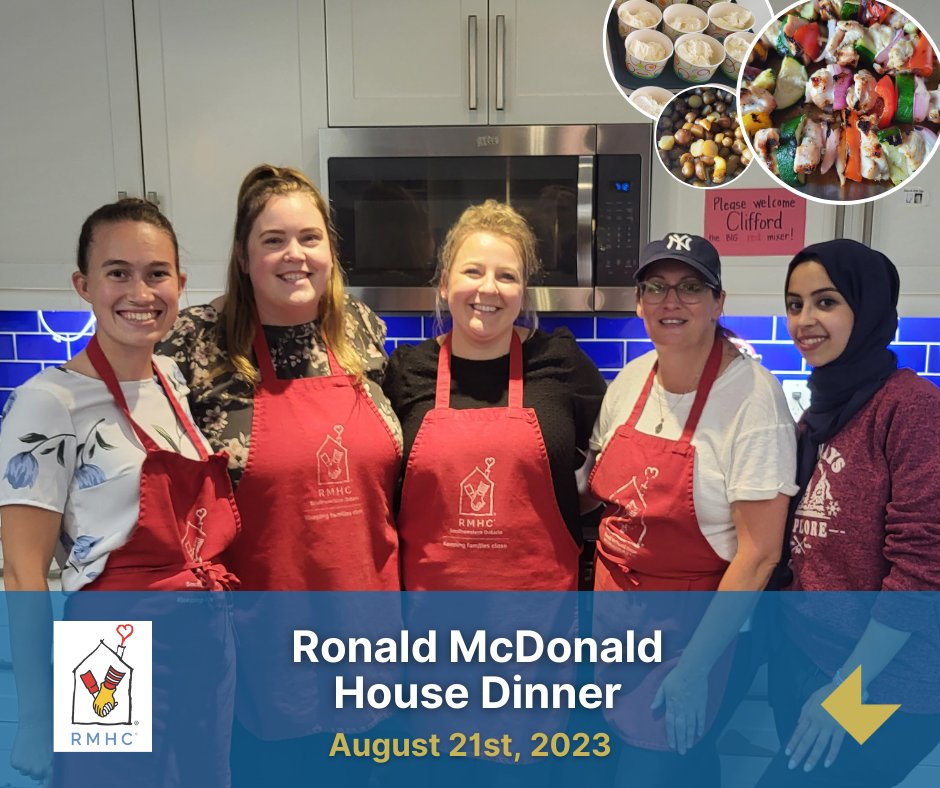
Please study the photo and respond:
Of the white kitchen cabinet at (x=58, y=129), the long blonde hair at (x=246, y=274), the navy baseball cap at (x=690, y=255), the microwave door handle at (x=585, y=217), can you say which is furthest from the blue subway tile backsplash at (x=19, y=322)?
the navy baseball cap at (x=690, y=255)

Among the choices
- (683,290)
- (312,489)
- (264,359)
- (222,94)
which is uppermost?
(222,94)

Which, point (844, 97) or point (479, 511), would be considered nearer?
point (479, 511)

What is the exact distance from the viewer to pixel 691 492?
4.39 ft

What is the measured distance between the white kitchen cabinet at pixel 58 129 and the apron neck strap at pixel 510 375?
1063 mm

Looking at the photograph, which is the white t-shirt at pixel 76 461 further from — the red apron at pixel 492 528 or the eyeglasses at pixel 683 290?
the eyeglasses at pixel 683 290

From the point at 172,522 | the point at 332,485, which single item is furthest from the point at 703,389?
the point at 172,522

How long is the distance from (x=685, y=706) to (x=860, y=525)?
1.38 feet

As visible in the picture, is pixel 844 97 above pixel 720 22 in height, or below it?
below

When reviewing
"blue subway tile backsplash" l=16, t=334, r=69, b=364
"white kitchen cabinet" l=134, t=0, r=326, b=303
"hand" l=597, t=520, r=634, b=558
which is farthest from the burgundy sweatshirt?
"blue subway tile backsplash" l=16, t=334, r=69, b=364

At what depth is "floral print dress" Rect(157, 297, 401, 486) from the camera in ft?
4.55

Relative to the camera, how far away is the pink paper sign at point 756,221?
78.0 inches

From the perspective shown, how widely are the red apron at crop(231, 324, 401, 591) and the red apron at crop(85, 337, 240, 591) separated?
0.09 meters

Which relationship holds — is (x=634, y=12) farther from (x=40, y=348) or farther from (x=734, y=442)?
(x=40, y=348)

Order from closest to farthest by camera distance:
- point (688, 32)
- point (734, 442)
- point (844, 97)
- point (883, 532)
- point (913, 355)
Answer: point (883, 532), point (734, 442), point (844, 97), point (688, 32), point (913, 355)
